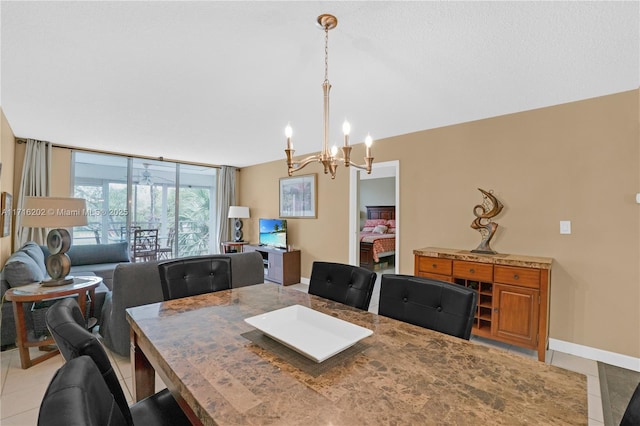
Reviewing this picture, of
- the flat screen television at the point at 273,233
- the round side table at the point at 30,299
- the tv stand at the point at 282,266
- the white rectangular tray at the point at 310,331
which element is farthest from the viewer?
the flat screen television at the point at 273,233

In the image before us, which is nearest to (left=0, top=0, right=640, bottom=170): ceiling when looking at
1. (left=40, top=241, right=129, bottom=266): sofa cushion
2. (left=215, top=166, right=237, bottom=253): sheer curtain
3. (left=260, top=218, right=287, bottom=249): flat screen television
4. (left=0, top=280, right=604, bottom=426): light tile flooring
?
(left=40, top=241, right=129, bottom=266): sofa cushion

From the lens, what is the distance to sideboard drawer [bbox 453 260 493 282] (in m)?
2.83

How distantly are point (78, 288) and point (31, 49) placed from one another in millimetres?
1910

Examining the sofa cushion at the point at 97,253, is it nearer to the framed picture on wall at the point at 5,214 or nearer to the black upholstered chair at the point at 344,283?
the framed picture on wall at the point at 5,214

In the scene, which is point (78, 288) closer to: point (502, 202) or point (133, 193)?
point (133, 193)

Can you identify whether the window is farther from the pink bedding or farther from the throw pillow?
the throw pillow

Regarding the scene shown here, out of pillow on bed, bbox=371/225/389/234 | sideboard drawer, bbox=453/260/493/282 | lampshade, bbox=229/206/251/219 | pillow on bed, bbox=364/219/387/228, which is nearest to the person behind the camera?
sideboard drawer, bbox=453/260/493/282

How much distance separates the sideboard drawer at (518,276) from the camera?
2599 mm

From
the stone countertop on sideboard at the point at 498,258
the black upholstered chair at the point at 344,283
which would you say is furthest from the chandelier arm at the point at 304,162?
the stone countertop on sideboard at the point at 498,258

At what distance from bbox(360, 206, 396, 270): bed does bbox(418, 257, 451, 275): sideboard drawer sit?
10.2ft

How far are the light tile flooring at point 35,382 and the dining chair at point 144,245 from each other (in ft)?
9.86

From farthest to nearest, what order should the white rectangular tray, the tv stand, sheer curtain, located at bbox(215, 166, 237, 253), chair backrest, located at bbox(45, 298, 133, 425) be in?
sheer curtain, located at bbox(215, 166, 237, 253) < the tv stand < the white rectangular tray < chair backrest, located at bbox(45, 298, 133, 425)

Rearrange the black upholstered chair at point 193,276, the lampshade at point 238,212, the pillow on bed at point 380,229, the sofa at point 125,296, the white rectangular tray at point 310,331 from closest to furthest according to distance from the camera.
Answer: the white rectangular tray at point 310,331
the black upholstered chair at point 193,276
the sofa at point 125,296
the lampshade at point 238,212
the pillow on bed at point 380,229

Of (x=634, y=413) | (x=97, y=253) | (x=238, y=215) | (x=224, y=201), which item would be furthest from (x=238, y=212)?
(x=634, y=413)
